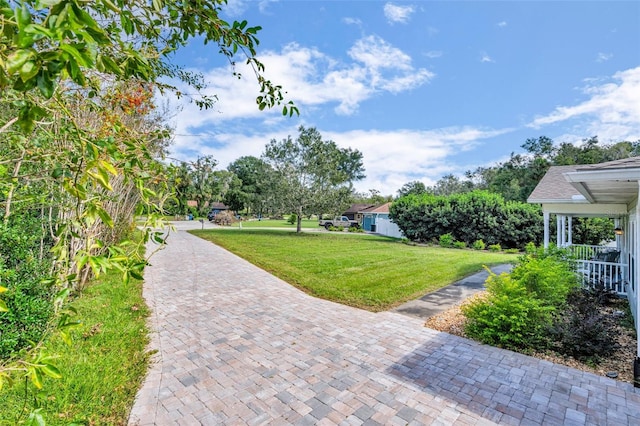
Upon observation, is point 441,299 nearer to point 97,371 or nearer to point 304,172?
point 97,371

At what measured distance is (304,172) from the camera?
73.3ft

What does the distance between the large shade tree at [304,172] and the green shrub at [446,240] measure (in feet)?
24.6

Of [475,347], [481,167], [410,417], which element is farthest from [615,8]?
[481,167]

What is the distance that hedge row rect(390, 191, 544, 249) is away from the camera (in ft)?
58.6

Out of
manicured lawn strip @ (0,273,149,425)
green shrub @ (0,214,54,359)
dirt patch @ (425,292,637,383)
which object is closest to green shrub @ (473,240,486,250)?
dirt patch @ (425,292,637,383)

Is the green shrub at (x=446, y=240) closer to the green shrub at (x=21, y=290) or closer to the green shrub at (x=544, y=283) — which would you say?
the green shrub at (x=544, y=283)

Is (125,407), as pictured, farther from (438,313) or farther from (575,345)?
(575,345)

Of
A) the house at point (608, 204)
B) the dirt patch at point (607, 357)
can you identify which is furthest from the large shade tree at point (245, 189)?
the dirt patch at point (607, 357)

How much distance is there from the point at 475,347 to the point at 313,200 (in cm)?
1822

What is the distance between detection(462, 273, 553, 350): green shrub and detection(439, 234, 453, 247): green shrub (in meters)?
14.4

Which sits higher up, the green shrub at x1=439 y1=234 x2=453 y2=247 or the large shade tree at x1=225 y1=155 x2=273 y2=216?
the large shade tree at x1=225 y1=155 x2=273 y2=216

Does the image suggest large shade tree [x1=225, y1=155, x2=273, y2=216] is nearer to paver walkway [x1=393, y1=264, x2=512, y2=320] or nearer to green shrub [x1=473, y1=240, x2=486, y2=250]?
green shrub [x1=473, y1=240, x2=486, y2=250]

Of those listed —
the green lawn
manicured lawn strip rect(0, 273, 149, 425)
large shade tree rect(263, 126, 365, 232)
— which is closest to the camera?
manicured lawn strip rect(0, 273, 149, 425)

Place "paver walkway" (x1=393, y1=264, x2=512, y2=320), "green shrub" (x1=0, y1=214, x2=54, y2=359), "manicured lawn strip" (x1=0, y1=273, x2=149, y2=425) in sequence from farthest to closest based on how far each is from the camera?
"paver walkway" (x1=393, y1=264, x2=512, y2=320)
"green shrub" (x1=0, y1=214, x2=54, y2=359)
"manicured lawn strip" (x1=0, y1=273, x2=149, y2=425)
